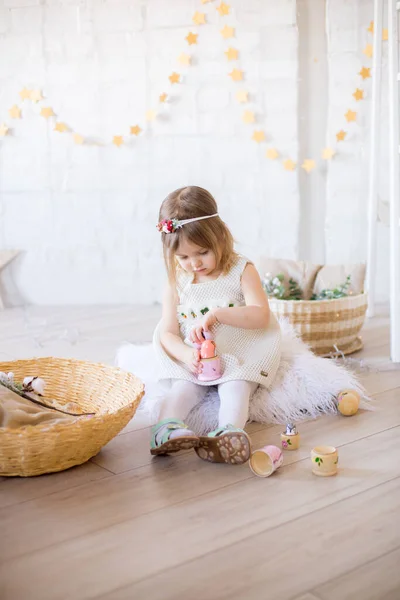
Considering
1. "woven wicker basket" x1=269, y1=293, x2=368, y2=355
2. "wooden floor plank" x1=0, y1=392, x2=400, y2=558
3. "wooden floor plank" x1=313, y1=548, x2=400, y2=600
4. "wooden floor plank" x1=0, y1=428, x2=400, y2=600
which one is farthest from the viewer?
"woven wicker basket" x1=269, y1=293, x2=368, y2=355

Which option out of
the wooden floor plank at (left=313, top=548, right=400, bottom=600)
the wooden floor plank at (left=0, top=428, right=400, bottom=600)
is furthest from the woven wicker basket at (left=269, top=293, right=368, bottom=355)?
the wooden floor plank at (left=313, top=548, right=400, bottom=600)

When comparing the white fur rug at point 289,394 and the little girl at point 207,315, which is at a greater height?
the little girl at point 207,315

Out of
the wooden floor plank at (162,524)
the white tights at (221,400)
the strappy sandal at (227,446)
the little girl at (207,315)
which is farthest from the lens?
the little girl at (207,315)

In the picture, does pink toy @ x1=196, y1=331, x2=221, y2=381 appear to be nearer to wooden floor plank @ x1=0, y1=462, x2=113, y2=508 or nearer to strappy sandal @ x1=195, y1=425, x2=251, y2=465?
strappy sandal @ x1=195, y1=425, x2=251, y2=465

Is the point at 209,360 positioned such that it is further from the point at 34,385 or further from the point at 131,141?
the point at 131,141

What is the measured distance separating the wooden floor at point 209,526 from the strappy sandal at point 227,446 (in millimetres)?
22

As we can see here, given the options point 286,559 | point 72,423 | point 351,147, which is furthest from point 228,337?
point 351,147

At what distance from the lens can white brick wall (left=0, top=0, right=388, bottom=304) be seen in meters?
3.43

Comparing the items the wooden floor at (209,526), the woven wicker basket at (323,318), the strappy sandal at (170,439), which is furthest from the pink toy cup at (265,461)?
the woven wicker basket at (323,318)

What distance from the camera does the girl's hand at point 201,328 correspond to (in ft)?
6.22

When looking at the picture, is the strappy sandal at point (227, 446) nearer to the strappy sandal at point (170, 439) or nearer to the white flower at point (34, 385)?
the strappy sandal at point (170, 439)

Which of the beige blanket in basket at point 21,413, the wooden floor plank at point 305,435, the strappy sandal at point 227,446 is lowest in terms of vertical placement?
the wooden floor plank at point 305,435

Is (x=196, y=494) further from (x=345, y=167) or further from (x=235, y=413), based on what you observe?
(x=345, y=167)

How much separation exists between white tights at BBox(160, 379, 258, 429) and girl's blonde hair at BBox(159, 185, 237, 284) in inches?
13.5
